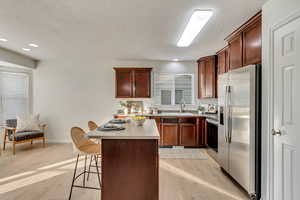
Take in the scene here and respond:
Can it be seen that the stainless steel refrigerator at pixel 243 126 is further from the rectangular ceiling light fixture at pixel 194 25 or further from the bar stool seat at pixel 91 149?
the bar stool seat at pixel 91 149

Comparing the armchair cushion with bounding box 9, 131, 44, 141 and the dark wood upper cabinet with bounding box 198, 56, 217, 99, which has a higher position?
the dark wood upper cabinet with bounding box 198, 56, 217, 99

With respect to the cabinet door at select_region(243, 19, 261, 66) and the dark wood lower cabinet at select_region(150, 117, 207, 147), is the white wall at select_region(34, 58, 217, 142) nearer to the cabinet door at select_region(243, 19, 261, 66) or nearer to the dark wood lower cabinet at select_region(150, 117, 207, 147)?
the dark wood lower cabinet at select_region(150, 117, 207, 147)

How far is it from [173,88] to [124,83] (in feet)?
5.05

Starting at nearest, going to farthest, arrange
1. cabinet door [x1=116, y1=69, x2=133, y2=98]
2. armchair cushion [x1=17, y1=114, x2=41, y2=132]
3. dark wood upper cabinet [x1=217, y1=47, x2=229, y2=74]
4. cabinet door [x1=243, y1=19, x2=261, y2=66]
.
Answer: cabinet door [x1=243, y1=19, x2=261, y2=66] → dark wood upper cabinet [x1=217, y1=47, x2=229, y2=74] → armchair cushion [x1=17, y1=114, x2=41, y2=132] → cabinet door [x1=116, y1=69, x2=133, y2=98]

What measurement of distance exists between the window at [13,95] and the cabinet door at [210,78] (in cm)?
536

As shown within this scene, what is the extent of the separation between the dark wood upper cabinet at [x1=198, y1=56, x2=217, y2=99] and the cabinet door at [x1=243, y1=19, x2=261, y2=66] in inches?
71.3

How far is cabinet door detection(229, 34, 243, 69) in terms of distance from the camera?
307 centimetres

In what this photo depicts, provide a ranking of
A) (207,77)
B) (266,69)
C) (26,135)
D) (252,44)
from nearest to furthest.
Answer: (266,69) < (252,44) < (26,135) < (207,77)

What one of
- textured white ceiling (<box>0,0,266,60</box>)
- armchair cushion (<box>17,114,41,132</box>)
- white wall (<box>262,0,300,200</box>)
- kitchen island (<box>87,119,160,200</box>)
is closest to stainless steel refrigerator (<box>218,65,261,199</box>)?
white wall (<box>262,0,300,200</box>)

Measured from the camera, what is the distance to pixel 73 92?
5559 millimetres

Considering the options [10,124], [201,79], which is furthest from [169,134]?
[10,124]

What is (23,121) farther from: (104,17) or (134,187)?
(134,187)

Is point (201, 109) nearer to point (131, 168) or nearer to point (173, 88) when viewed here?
point (173, 88)

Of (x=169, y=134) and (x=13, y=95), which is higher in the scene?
(x=13, y=95)
